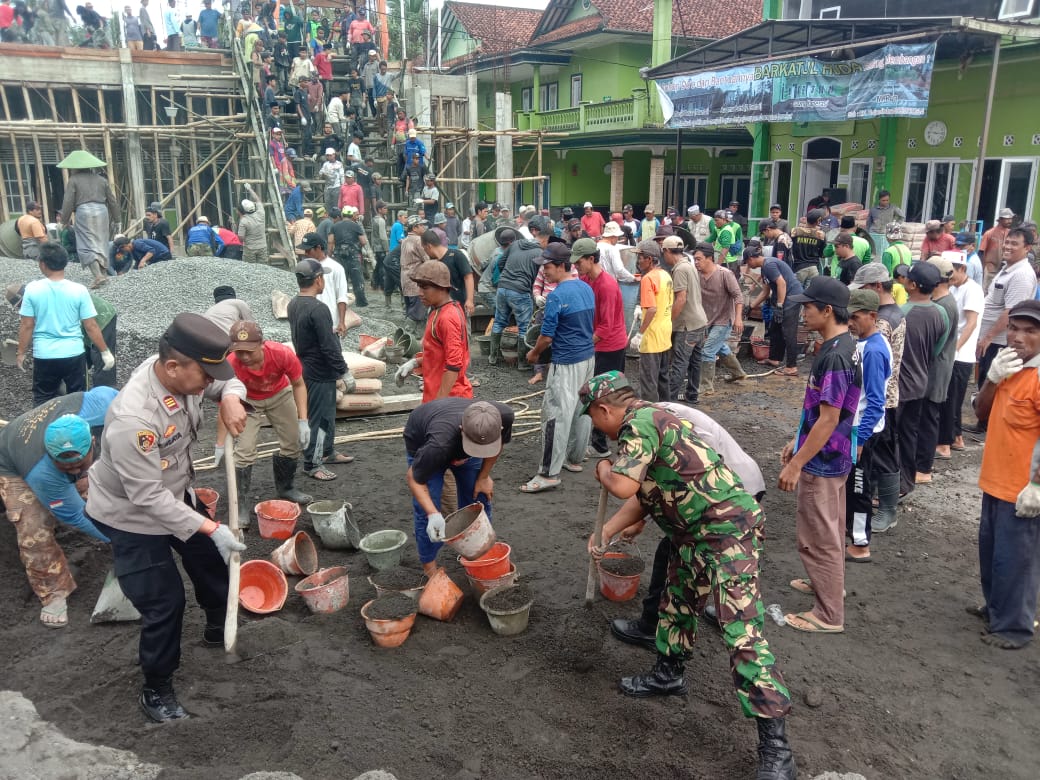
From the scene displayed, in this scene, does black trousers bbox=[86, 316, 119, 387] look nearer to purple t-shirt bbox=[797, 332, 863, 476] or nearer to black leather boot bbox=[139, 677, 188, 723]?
black leather boot bbox=[139, 677, 188, 723]

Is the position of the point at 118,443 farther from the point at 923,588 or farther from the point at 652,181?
the point at 652,181

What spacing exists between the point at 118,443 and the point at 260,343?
7.24ft

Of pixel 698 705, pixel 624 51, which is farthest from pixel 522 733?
pixel 624 51

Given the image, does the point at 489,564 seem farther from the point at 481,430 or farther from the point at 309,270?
the point at 309,270

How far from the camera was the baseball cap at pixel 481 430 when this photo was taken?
13.4 feet

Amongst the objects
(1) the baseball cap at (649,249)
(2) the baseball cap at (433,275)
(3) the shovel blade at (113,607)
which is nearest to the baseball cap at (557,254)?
(2) the baseball cap at (433,275)

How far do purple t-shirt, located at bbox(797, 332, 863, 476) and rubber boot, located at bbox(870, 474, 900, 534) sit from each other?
5.80ft

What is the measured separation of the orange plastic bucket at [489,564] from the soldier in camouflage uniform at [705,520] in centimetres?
129

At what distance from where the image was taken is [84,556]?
17.0ft

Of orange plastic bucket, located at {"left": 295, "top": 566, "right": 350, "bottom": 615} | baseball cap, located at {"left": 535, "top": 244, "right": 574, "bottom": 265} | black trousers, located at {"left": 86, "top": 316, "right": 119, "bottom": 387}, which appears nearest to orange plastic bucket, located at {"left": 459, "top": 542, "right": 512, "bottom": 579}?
orange plastic bucket, located at {"left": 295, "top": 566, "right": 350, "bottom": 615}

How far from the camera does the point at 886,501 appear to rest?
5.93m

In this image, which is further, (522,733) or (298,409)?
(298,409)

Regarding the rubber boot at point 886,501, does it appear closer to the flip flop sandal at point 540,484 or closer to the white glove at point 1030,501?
the white glove at point 1030,501

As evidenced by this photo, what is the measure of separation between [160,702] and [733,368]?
816 centimetres
